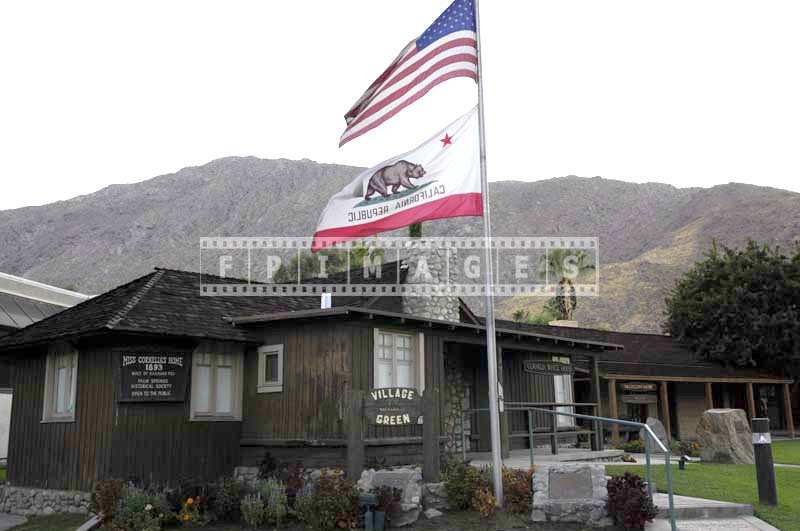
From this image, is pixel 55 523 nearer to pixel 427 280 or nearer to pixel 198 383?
pixel 198 383

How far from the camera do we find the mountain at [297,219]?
105 m

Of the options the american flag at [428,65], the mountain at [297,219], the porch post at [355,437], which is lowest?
the porch post at [355,437]

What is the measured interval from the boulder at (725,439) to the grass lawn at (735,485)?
82cm

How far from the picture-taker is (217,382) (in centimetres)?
1523

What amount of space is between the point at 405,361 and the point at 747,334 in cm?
2540

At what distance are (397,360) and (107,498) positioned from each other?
579 cm

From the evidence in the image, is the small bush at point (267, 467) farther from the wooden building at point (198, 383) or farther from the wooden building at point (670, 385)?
Answer: the wooden building at point (670, 385)

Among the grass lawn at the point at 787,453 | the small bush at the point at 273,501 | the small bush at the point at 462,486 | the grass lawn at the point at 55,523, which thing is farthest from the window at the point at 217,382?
the grass lawn at the point at 787,453

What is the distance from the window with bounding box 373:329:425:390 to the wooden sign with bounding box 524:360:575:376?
15.5 ft

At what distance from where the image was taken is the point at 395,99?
12.0m

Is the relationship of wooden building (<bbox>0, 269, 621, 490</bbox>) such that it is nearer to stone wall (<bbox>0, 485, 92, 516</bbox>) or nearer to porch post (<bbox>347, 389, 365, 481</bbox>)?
porch post (<bbox>347, 389, 365, 481</bbox>)

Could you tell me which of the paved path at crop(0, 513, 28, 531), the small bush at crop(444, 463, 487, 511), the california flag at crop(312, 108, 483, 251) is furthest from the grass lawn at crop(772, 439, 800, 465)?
the paved path at crop(0, 513, 28, 531)

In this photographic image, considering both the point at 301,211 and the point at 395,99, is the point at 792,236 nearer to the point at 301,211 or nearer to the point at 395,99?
the point at 301,211

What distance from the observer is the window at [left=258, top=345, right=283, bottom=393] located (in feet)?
49.2
